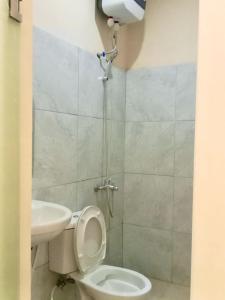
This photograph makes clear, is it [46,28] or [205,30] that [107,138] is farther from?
[205,30]

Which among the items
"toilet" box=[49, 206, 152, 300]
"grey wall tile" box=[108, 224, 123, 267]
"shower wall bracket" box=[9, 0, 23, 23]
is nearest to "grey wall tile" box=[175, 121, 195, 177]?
Result: "grey wall tile" box=[108, 224, 123, 267]

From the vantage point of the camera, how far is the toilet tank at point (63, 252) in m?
1.89

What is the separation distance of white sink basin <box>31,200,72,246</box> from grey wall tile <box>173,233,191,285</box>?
1.34 meters

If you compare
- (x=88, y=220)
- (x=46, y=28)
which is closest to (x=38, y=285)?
(x=88, y=220)

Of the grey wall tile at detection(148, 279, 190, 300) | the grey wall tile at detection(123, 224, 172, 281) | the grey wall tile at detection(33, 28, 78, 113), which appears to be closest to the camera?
the grey wall tile at detection(33, 28, 78, 113)

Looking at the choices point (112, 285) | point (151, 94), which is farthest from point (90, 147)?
point (112, 285)

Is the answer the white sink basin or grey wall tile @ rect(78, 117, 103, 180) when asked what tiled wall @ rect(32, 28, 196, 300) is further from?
the white sink basin

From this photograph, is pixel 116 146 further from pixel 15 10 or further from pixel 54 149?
pixel 15 10

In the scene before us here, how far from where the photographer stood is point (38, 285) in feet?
6.14

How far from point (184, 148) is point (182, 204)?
1.61ft

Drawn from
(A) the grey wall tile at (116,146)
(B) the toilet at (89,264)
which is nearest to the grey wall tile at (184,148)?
(A) the grey wall tile at (116,146)

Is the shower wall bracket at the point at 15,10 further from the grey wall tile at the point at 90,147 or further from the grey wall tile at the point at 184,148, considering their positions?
the grey wall tile at the point at 184,148

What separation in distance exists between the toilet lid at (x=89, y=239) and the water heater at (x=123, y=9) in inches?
60.1

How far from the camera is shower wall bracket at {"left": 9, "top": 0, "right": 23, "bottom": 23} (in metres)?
0.93
